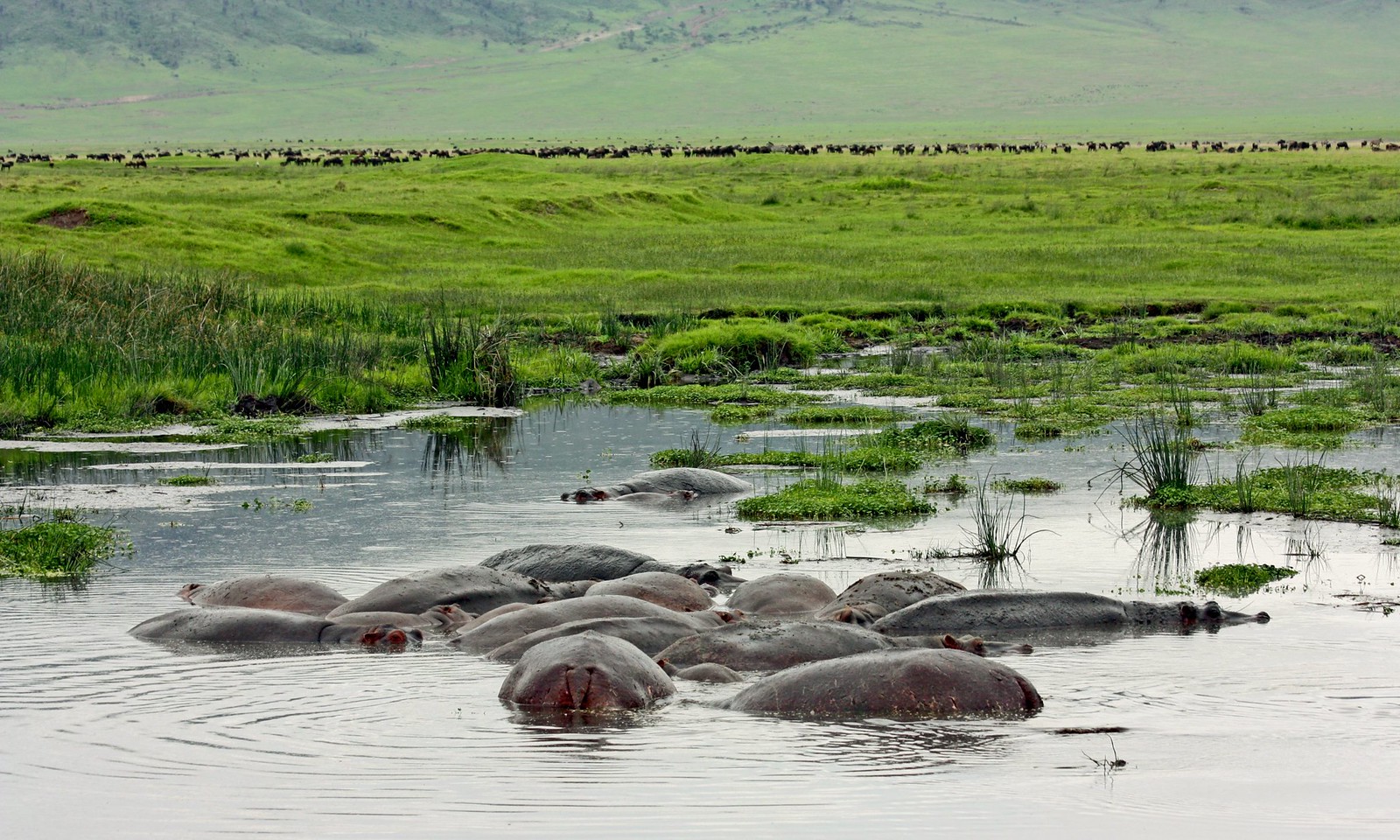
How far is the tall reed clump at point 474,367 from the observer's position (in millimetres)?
22875

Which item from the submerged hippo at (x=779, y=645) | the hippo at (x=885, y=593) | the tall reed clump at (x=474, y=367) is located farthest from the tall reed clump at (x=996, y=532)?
the tall reed clump at (x=474, y=367)

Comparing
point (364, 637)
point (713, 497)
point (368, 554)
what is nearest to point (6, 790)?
point (364, 637)

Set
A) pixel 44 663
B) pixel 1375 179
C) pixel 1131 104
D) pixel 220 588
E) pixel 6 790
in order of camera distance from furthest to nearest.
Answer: pixel 1131 104
pixel 1375 179
pixel 220 588
pixel 44 663
pixel 6 790

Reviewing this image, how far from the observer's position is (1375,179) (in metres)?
64.2

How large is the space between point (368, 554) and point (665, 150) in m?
92.8

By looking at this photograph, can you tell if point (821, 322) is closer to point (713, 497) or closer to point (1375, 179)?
point (713, 497)

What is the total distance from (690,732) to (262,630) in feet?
10.6

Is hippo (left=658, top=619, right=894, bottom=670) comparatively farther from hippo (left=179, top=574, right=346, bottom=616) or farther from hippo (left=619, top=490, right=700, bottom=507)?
hippo (left=619, top=490, right=700, bottom=507)

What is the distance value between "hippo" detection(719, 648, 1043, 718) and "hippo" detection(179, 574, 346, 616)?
11.3 feet

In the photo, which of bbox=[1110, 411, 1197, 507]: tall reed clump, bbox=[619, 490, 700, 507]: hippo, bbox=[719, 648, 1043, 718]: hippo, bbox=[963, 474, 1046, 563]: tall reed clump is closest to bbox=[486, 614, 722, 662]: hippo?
bbox=[719, 648, 1043, 718]: hippo

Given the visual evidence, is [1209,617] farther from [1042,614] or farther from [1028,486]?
[1028,486]

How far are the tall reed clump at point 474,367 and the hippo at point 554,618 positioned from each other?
1251 centimetres

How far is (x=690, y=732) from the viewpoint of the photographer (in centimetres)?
845

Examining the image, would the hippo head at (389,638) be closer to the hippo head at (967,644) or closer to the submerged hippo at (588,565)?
the submerged hippo at (588,565)
